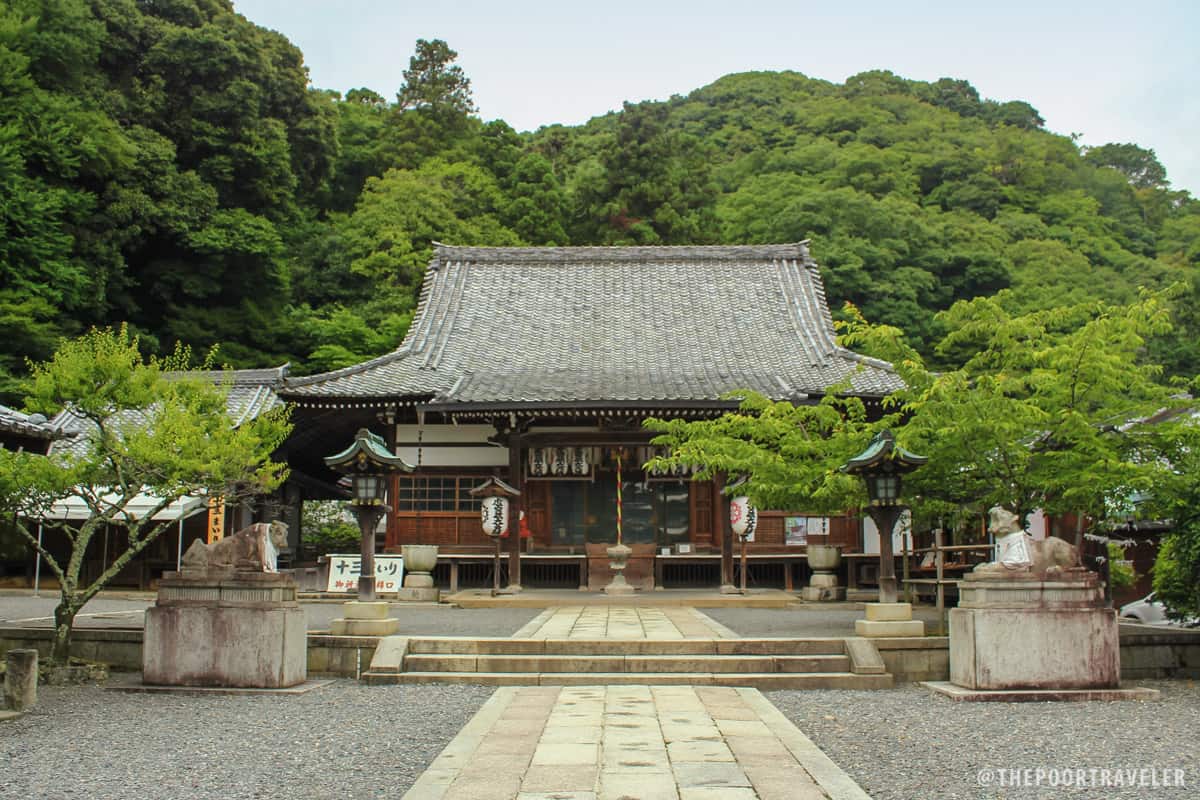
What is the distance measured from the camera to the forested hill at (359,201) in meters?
30.3

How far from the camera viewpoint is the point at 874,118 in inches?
2226

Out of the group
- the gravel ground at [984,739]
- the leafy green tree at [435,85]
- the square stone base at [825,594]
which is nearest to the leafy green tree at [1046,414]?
the gravel ground at [984,739]

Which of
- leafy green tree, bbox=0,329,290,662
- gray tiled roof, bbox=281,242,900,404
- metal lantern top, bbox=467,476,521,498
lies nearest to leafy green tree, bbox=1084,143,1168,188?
gray tiled roof, bbox=281,242,900,404

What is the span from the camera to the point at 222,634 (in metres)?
9.42

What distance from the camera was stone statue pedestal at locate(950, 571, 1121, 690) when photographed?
8.96m

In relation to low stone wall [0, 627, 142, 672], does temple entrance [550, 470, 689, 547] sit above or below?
above

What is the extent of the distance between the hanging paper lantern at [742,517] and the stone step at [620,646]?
250 inches

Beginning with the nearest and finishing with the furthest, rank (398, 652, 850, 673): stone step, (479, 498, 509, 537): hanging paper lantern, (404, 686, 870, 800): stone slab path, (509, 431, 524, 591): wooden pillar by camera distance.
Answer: (404, 686, 870, 800): stone slab path
(398, 652, 850, 673): stone step
(479, 498, 509, 537): hanging paper lantern
(509, 431, 524, 591): wooden pillar

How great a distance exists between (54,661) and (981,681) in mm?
9164

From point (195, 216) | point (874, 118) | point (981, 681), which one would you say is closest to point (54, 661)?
point (981, 681)

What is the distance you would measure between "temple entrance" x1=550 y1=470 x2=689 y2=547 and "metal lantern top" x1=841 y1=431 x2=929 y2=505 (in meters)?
8.92

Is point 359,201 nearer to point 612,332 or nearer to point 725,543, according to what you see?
point 612,332

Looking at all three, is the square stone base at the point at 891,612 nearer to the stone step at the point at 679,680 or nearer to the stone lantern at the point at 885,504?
the stone lantern at the point at 885,504

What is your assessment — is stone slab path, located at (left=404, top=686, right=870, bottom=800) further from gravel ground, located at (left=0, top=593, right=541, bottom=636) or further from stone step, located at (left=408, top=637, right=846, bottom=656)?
gravel ground, located at (left=0, top=593, right=541, bottom=636)
